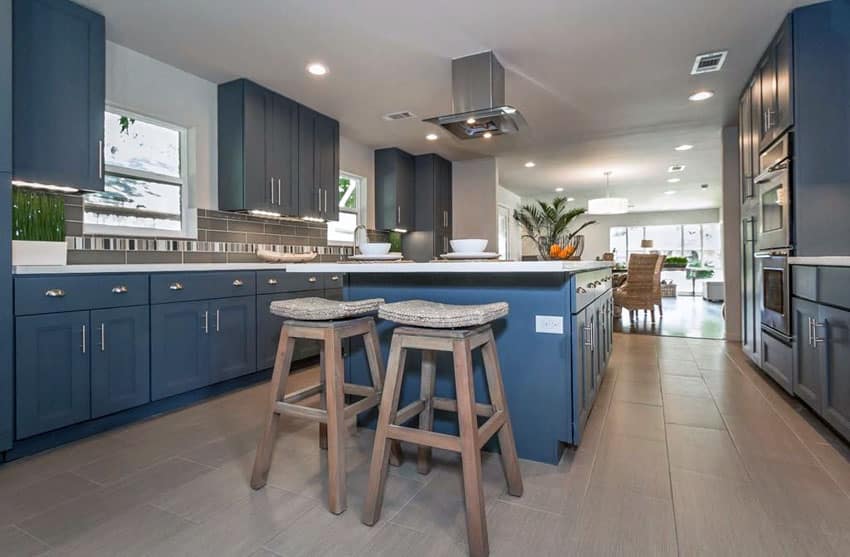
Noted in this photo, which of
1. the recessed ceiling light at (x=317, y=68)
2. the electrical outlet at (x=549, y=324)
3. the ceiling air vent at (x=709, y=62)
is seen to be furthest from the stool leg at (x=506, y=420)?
the ceiling air vent at (x=709, y=62)

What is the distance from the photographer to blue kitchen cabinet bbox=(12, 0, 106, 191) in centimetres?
230

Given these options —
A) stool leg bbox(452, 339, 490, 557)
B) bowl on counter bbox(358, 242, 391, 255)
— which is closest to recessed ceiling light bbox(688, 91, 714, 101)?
bowl on counter bbox(358, 242, 391, 255)

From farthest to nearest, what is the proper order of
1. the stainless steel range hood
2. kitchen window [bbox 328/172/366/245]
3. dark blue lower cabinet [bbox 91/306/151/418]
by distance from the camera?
kitchen window [bbox 328/172/366/245], the stainless steel range hood, dark blue lower cabinet [bbox 91/306/151/418]

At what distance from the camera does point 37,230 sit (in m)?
2.21

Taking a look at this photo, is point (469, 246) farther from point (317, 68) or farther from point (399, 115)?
point (399, 115)

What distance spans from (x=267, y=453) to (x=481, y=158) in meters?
5.34

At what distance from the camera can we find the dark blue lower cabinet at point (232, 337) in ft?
9.64

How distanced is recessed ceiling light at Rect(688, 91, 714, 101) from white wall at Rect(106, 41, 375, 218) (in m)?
3.60

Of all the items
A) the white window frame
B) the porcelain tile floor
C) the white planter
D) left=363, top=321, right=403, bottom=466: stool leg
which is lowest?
the porcelain tile floor

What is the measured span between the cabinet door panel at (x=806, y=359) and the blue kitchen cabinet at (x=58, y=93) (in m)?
4.06

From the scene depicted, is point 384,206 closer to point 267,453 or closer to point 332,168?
point 332,168

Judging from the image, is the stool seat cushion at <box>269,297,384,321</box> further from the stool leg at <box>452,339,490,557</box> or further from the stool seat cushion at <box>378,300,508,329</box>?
the stool leg at <box>452,339,490,557</box>

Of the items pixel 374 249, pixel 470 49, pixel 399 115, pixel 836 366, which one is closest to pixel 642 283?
pixel 399 115

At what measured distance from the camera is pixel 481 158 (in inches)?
248
